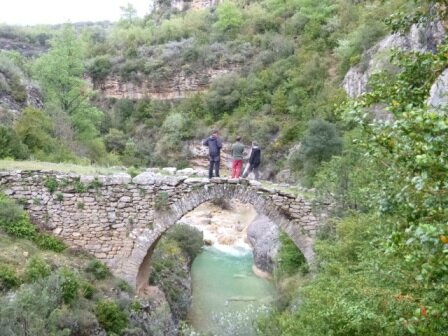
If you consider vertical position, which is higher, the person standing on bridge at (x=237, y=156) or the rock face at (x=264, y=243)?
the person standing on bridge at (x=237, y=156)

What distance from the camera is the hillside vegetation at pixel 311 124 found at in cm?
412

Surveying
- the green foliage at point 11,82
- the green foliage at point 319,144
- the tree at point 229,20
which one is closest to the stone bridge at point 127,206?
the green foliage at point 319,144

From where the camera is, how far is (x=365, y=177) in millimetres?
10484

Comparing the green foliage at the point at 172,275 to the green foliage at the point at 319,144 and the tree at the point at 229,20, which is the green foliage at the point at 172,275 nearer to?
the green foliage at the point at 319,144

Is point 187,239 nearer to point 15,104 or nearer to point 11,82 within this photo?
point 15,104

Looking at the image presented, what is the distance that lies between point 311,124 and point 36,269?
12812mm

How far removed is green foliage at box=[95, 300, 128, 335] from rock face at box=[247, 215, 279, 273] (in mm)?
8663

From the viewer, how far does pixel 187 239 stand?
20625 mm

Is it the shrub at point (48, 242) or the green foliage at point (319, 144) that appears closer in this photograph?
the shrub at point (48, 242)

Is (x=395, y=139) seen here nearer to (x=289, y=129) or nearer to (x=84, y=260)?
(x=84, y=260)

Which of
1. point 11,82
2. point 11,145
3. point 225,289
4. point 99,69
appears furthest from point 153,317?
point 99,69

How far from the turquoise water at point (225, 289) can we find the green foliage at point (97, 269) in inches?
130

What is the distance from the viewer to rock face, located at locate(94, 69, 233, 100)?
4078 cm

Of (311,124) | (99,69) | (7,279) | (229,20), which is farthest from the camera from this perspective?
(99,69)
